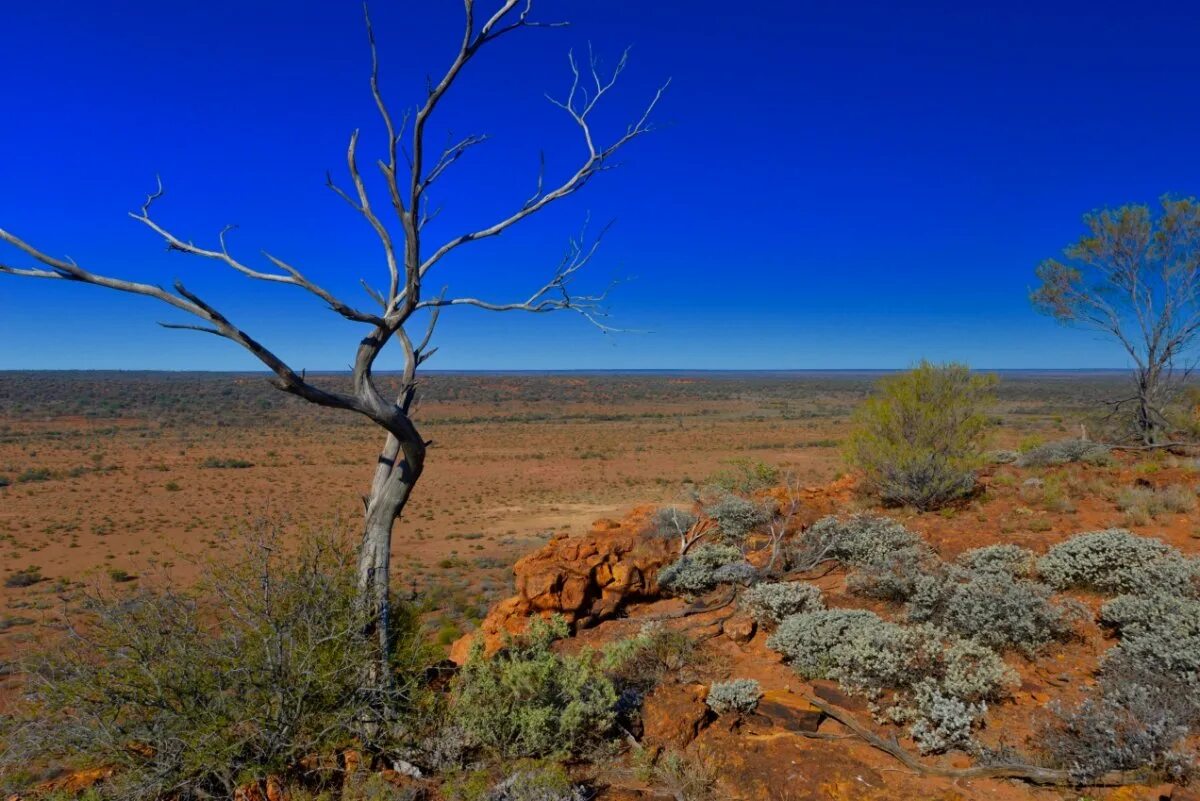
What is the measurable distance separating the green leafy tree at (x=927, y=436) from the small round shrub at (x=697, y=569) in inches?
161

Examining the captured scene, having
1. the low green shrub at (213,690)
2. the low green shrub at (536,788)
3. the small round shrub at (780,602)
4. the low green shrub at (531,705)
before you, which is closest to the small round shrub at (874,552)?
the small round shrub at (780,602)

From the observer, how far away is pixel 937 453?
10.8 m

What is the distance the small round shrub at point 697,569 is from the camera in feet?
25.9

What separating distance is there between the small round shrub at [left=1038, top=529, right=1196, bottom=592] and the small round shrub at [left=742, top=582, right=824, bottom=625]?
2.46 metres

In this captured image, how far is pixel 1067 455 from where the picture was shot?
12.6m

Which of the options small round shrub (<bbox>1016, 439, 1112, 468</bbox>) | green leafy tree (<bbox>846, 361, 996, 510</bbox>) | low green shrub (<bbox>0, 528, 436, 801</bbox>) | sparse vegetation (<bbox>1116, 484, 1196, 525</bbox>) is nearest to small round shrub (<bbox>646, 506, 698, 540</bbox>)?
green leafy tree (<bbox>846, 361, 996, 510</bbox>)

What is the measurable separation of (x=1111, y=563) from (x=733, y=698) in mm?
4598

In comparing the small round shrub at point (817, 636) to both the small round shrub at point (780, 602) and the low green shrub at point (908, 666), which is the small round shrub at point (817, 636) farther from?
the small round shrub at point (780, 602)

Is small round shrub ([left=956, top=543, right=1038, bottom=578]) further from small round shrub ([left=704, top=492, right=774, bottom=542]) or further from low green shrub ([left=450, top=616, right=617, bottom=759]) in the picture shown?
low green shrub ([left=450, top=616, right=617, bottom=759])

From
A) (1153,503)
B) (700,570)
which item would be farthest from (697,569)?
(1153,503)

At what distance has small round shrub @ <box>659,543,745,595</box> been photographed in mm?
7883

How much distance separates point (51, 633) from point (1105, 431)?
74.5 feet

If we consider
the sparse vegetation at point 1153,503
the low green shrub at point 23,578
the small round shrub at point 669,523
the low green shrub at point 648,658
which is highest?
the sparse vegetation at point 1153,503

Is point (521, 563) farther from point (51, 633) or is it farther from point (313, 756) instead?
point (51, 633)
